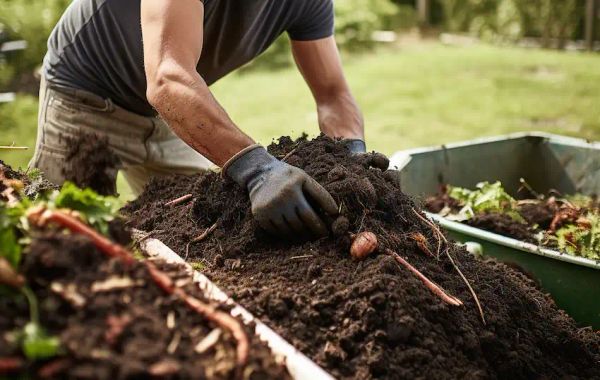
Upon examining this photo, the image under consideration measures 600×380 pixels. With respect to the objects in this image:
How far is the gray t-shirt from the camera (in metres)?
3.43

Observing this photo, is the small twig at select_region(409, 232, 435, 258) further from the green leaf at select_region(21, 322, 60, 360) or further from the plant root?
the green leaf at select_region(21, 322, 60, 360)

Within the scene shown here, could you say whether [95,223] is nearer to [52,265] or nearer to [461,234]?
[52,265]

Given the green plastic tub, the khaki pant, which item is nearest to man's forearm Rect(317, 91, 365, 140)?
the green plastic tub

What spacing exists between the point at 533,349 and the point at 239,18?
7.17ft

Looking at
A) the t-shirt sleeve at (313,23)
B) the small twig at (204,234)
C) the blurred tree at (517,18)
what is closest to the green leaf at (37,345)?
the small twig at (204,234)

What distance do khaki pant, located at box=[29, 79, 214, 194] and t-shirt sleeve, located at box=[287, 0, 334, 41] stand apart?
0.99 m

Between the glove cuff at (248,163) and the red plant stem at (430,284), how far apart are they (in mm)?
564

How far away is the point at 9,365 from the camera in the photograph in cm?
131

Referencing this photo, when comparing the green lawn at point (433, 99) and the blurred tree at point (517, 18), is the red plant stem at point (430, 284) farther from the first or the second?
the blurred tree at point (517, 18)

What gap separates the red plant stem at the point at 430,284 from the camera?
88.9 inches

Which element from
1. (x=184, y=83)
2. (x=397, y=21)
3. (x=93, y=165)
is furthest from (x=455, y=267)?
(x=397, y=21)

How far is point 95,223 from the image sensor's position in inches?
68.9

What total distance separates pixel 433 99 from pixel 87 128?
268 inches

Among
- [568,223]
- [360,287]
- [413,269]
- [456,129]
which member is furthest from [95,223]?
[456,129]
